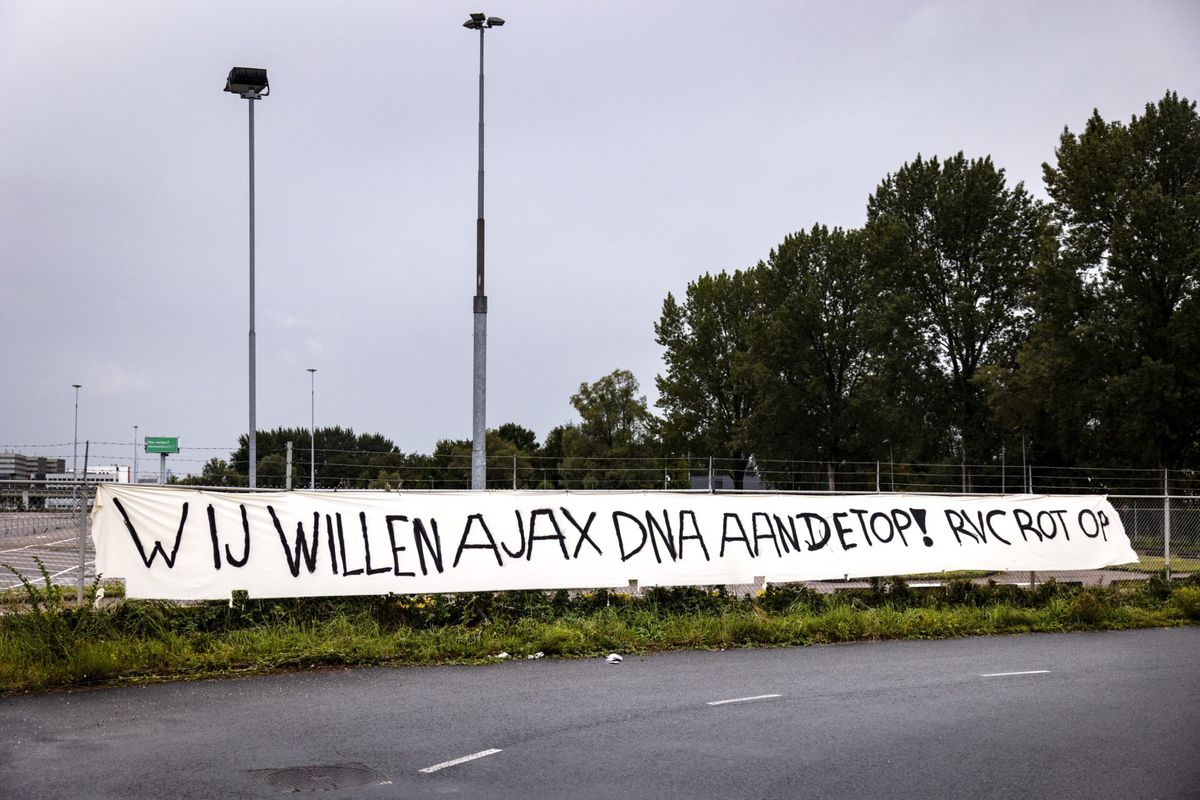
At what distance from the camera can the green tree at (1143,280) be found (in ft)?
129

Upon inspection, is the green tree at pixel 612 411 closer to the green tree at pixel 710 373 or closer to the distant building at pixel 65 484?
the green tree at pixel 710 373

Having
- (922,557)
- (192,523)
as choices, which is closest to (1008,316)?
(922,557)

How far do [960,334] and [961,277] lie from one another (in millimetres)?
3050

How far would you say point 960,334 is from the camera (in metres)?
52.3

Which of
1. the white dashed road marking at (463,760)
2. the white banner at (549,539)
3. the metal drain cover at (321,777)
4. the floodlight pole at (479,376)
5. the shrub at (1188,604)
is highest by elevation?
the floodlight pole at (479,376)

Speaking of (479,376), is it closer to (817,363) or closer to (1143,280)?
(1143,280)

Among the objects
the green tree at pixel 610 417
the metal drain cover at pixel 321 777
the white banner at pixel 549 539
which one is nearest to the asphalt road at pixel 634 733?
the metal drain cover at pixel 321 777

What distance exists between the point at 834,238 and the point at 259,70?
43840mm

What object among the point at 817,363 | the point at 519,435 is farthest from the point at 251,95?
the point at 519,435

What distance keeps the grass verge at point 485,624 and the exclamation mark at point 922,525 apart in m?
0.75

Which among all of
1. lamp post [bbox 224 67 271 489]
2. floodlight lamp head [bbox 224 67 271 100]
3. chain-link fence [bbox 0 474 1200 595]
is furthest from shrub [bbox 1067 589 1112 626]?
floodlight lamp head [bbox 224 67 271 100]

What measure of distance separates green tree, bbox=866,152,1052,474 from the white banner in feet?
115

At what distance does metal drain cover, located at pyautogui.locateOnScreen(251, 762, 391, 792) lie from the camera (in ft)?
22.2

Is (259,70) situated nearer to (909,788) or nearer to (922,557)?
(922,557)
